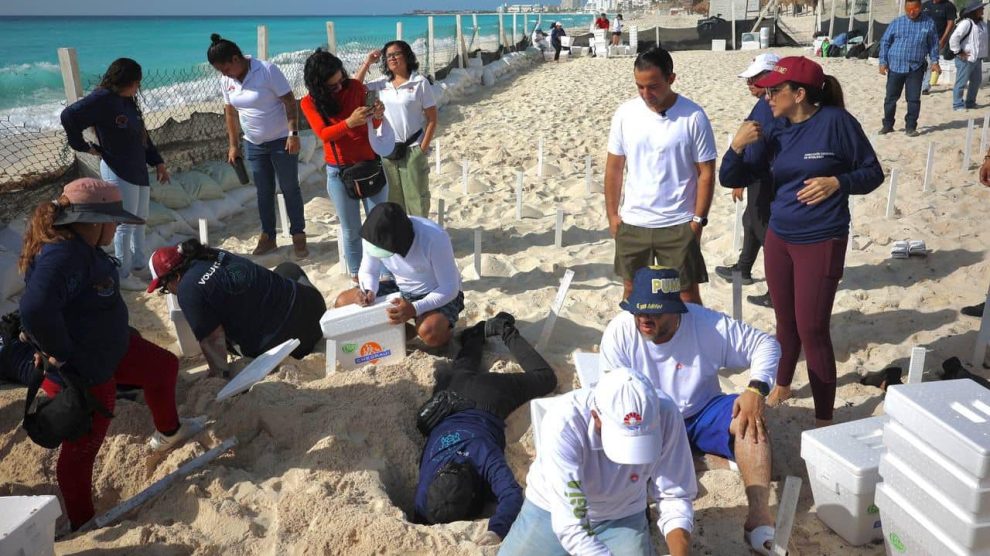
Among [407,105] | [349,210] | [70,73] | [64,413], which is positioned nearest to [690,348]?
[64,413]

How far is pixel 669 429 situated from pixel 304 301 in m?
2.64

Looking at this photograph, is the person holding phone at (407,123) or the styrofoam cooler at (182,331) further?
the person holding phone at (407,123)

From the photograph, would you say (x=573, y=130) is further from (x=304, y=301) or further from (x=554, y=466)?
(x=554, y=466)

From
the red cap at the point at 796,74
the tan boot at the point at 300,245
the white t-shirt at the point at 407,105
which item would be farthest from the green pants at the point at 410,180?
the red cap at the point at 796,74

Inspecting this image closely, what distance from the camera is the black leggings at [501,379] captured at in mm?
3574

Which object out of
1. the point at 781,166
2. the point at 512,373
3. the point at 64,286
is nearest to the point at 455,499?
the point at 512,373

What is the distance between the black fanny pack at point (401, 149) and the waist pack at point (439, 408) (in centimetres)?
234

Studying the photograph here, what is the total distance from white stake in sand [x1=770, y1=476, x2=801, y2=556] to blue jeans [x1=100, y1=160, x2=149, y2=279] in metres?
4.34

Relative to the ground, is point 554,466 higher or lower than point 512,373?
higher

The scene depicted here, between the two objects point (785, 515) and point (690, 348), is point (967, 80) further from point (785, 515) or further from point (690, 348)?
point (785, 515)

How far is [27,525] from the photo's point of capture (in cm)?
245

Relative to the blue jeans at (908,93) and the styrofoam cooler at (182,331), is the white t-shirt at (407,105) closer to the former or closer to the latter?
the styrofoam cooler at (182,331)

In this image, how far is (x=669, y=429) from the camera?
2.30 meters

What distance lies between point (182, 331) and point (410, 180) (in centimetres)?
190
